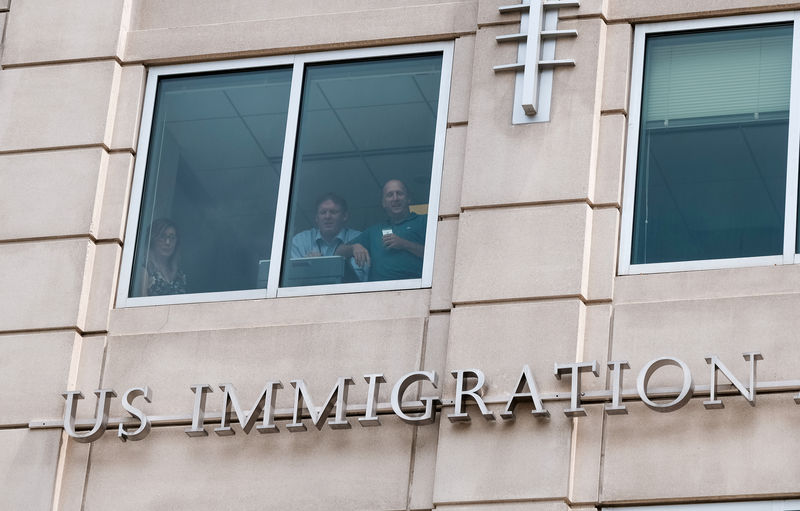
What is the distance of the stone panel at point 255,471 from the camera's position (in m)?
12.8

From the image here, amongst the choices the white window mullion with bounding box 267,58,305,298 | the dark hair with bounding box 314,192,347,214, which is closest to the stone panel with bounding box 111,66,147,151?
the white window mullion with bounding box 267,58,305,298

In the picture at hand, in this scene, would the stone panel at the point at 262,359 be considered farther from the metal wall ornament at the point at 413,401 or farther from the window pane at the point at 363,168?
the window pane at the point at 363,168

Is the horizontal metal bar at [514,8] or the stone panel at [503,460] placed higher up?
the horizontal metal bar at [514,8]

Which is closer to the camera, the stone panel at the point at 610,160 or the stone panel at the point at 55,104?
the stone panel at the point at 610,160

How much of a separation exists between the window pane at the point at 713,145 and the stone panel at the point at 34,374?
175 inches

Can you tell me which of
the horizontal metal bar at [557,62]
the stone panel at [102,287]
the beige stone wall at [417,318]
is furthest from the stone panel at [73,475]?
the horizontal metal bar at [557,62]

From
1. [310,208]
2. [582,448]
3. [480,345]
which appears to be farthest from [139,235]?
[582,448]

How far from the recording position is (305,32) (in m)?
14.7

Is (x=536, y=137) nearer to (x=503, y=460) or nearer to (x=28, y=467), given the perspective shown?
(x=503, y=460)

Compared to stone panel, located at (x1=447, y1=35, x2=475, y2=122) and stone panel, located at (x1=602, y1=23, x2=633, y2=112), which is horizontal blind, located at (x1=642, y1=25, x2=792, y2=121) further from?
stone panel, located at (x1=447, y1=35, x2=475, y2=122)

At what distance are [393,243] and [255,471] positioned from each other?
2.11m

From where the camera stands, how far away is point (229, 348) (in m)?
13.5

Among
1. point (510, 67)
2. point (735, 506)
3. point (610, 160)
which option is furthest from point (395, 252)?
point (735, 506)

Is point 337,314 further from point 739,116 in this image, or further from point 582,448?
point 739,116
